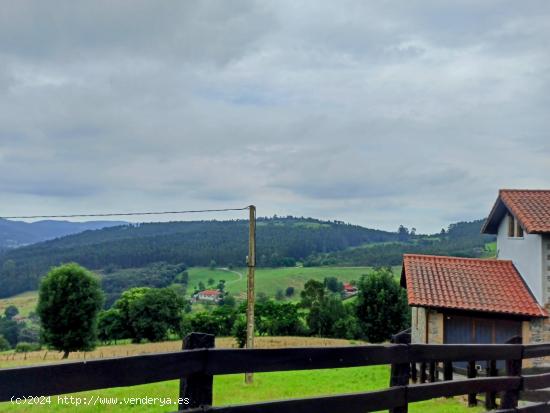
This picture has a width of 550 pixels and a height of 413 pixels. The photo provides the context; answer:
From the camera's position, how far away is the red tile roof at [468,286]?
680 inches

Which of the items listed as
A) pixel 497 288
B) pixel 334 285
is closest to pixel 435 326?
pixel 497 288

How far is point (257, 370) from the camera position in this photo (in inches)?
127

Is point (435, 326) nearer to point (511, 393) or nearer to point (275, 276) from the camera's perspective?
point (511, 393)

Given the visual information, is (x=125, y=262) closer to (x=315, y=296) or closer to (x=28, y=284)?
(x=28, y=284)

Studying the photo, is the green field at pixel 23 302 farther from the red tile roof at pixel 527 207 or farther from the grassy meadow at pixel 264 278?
the red tile roof at pixel 527 207

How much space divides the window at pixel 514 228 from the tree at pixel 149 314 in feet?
133

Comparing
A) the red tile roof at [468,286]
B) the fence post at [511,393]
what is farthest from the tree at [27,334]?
the fence post at [511,393]

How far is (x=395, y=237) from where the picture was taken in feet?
516

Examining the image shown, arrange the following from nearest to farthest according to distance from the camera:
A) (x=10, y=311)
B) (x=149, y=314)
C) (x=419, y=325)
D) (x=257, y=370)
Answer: (x=257, y=370) → (x=419, y=325) → (x=149, y=314) → (x=10, y=311)

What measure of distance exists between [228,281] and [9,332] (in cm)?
4171

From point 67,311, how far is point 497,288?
2925 centimetres

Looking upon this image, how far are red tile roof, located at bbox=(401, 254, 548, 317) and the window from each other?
112 cm

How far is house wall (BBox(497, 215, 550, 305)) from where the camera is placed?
16797 millimetres

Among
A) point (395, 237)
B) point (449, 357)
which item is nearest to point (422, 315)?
point (449, 357)
